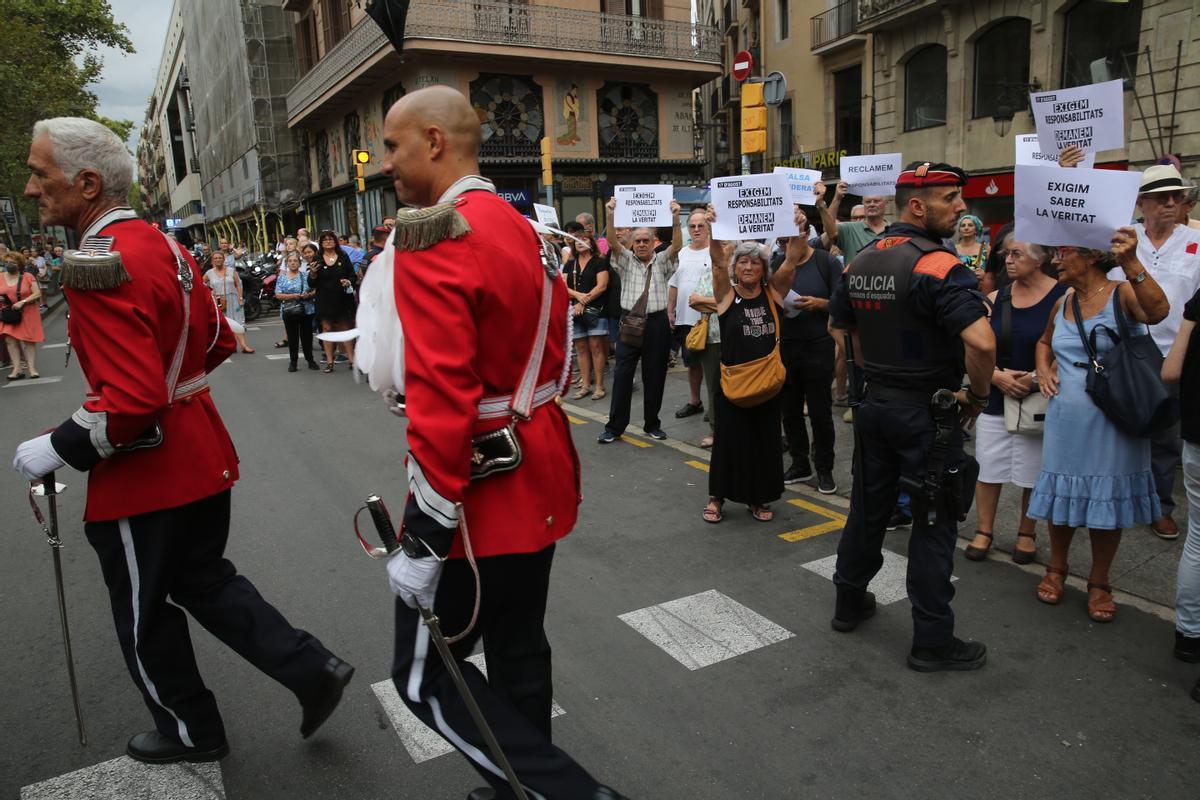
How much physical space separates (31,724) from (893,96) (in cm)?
2482

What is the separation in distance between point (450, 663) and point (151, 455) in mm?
1430

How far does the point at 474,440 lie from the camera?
2.10m

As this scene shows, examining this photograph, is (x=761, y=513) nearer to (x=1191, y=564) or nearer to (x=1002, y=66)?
(x=1191, y=564)

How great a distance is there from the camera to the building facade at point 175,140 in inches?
2847

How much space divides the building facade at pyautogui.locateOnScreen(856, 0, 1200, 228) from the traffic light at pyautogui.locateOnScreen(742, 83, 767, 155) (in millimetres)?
9525

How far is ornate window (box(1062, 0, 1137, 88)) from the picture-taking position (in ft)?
55.6

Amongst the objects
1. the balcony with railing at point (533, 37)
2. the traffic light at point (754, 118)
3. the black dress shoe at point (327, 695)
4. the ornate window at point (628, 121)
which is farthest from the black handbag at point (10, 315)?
the ornate window at point (628, 121)

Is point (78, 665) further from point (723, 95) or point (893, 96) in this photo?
point (723, 95)

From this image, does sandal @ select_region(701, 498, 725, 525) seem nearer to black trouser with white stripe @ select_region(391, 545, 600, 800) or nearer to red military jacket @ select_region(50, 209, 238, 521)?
red military jacket @ select_region(50, 209, 238, 521)

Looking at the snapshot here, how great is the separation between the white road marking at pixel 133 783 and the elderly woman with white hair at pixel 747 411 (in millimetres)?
3389

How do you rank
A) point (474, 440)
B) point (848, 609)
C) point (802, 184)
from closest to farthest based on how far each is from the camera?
point (474, 440), point (848, 609), point (802, 184)

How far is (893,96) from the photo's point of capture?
23.5 metres

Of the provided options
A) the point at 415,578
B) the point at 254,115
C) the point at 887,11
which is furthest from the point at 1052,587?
the point at 254,115

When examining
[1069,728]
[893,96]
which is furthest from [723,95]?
[1069,728]
